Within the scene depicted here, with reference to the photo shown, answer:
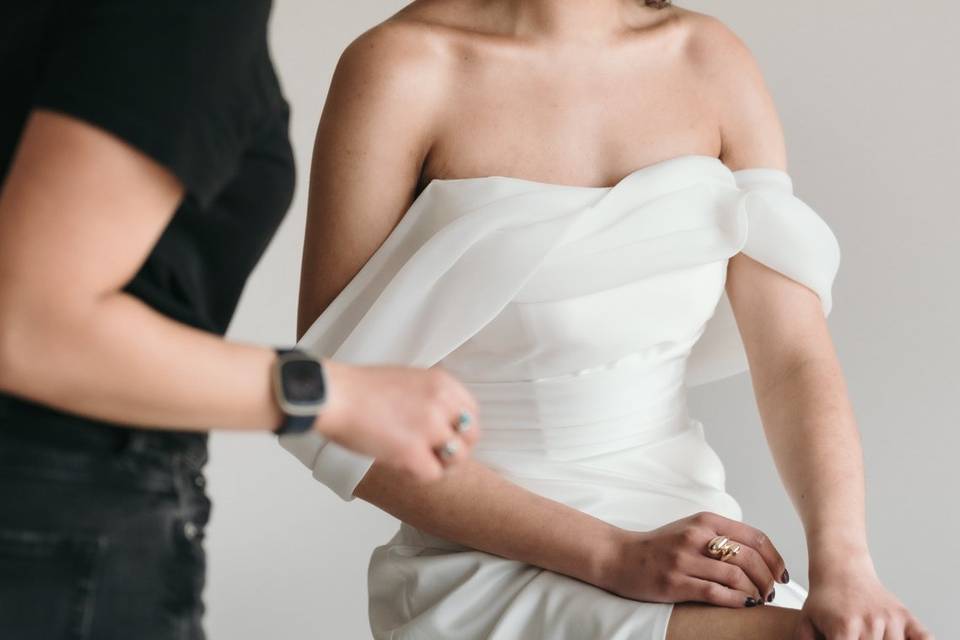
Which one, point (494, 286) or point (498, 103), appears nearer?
point (494, 286)

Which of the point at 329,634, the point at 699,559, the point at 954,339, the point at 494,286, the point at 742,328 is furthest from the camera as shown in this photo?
the point at 329,634

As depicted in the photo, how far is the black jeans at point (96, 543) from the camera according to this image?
2.48ft

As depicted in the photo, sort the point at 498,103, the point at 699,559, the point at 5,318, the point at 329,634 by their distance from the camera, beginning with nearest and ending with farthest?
the point at 5,318
the point at 699,559
the point at 498,103
the point at 329,634

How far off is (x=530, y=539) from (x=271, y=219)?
24.9 inches

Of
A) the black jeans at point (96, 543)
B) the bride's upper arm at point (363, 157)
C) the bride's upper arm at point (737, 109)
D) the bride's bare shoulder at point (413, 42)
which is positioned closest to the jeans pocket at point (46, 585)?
the black jeans at point (96, 543)

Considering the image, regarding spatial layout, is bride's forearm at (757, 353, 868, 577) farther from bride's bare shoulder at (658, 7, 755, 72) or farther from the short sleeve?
the short sleeve

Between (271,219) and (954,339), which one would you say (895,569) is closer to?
(954,339)

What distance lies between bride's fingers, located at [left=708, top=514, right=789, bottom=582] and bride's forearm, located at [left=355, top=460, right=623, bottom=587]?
0.39 feet

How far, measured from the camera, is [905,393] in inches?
85.7

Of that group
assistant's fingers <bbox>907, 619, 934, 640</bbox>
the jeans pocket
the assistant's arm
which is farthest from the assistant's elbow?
assistant's fingers <bbox>907, 619, 934, 640</bbox>

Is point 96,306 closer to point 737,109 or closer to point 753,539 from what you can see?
point 753,539

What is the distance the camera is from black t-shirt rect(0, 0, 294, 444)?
0.70m

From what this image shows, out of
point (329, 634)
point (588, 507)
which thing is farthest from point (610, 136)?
point (329, 634)

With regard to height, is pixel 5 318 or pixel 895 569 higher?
pixel 5 318
